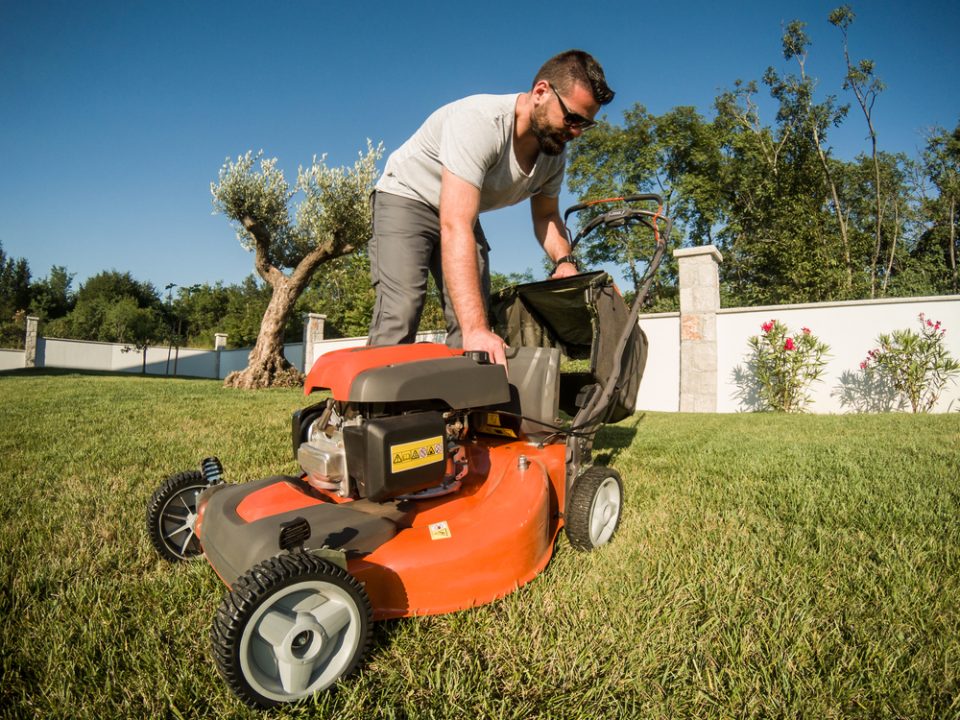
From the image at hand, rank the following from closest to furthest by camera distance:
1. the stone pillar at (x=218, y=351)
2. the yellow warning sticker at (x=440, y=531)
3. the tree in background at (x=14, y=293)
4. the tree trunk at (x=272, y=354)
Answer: the yellow warning sticker at (x=440, y=531)
the tree trunk at (x=272, y=354)
the stone pillar at (x=218, y=351)
the tree in background at (x=14, y=293)

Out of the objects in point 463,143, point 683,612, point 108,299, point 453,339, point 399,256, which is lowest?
point 683,612

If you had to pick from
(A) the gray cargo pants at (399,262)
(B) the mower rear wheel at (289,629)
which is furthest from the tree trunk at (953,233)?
(B) the mower rear wheel at (289,629)

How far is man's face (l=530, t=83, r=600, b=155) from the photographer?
2.23 metres

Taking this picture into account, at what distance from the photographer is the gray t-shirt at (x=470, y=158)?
2.19m

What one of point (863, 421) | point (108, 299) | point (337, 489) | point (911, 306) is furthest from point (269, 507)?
point (108, 299)

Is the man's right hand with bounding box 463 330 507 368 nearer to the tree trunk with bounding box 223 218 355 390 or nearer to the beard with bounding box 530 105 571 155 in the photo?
the beard with bounding box 530 105 571 155

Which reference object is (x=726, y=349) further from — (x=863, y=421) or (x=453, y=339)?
(x=453, y=339)

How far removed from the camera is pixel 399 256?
2414 millimetres

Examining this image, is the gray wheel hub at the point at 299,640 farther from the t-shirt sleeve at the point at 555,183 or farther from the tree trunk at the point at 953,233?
the tree trunk at the point at 953,233

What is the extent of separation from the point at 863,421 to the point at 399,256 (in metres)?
5.68

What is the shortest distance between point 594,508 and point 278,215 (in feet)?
50.6

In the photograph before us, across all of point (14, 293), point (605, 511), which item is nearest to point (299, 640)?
point (605, 511)

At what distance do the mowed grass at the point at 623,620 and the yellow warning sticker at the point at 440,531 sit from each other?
0.24 meters

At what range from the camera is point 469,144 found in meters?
2.18
